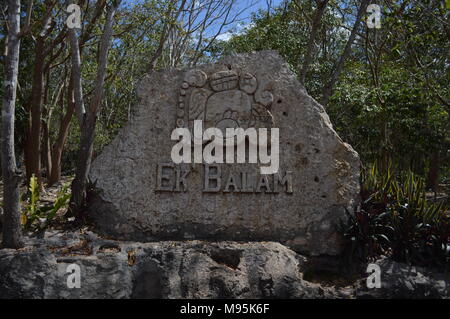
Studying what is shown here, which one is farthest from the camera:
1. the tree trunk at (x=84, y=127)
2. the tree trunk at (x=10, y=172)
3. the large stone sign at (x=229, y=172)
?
the tree trunk at (x=84, y=127)

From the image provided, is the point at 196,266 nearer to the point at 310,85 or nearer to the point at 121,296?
the point at 121,296

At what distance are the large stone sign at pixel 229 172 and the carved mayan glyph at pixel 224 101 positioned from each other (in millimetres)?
14

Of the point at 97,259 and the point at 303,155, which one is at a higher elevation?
the point at 303,155

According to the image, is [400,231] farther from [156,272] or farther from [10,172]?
[10,172]

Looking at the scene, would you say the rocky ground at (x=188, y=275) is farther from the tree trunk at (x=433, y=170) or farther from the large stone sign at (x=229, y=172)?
the tree trunk at (x=433, y=170)

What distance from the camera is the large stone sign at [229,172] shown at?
6301 mm

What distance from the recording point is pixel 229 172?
649 centimetres

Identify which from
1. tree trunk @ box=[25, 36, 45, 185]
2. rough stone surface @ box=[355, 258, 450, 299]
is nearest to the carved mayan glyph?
rough stone surface @ box=[355, 258, 450, 299]

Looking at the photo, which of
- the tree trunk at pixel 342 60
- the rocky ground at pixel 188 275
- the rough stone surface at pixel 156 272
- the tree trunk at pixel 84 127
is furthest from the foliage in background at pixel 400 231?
the tree trunk at pixel 342 60

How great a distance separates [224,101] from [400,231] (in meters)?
2.91

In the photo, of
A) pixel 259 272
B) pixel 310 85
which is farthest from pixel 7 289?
pixel 310 85

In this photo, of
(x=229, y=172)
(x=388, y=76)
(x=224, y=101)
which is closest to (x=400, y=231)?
(x=229, y=172)
